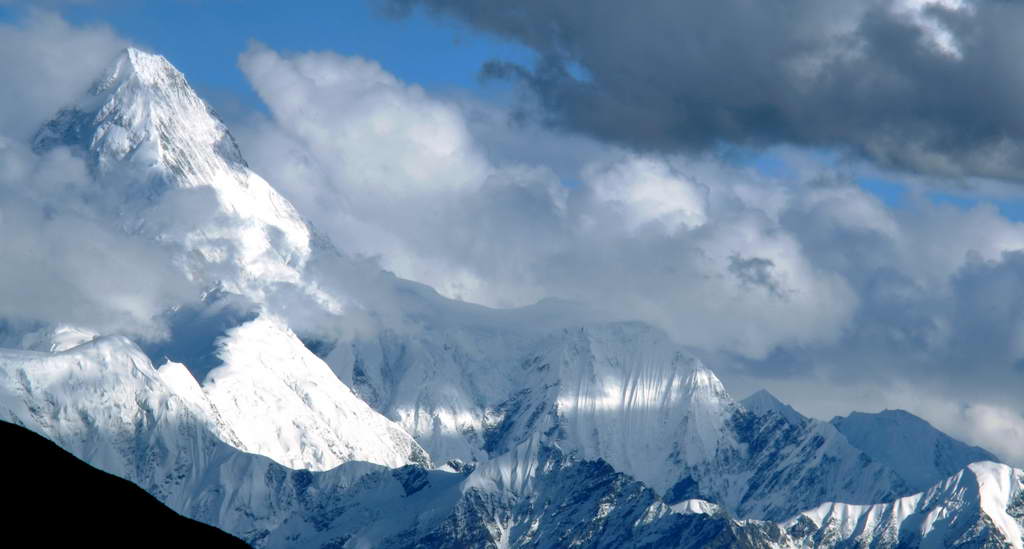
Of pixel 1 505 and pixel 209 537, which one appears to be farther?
pixel 209 537

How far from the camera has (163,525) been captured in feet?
477

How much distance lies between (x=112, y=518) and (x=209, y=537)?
27.9 feet

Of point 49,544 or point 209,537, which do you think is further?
point 209,537

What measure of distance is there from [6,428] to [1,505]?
553 inches

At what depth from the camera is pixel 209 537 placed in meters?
148

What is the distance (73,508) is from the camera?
140m

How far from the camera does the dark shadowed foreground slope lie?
134m

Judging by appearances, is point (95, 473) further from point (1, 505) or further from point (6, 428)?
point (1, 505)

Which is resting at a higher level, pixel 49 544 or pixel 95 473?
pixel 95 473

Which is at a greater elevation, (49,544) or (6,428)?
(6,428)

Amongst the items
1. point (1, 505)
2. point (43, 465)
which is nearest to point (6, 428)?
point (43, 465)

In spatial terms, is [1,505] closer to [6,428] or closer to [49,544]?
[49,544]

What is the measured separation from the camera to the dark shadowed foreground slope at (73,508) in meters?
134

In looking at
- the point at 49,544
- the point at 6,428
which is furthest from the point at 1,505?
the point at 6,428
